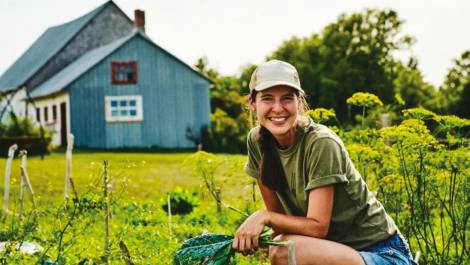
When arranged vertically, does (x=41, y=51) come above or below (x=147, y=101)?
above

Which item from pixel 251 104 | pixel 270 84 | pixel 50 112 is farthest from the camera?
pixel 50 112

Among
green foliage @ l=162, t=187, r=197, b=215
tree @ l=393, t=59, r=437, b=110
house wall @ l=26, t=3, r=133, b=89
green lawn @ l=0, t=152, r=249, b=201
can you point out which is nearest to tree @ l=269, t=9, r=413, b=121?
tree @ l=393, t=59, r=437, b=110

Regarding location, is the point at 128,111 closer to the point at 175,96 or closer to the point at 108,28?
the point at 175,96

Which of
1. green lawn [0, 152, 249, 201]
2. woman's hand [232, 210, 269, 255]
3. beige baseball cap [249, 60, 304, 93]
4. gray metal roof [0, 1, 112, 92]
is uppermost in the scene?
gray metal roof [0, 1, 112, 92]

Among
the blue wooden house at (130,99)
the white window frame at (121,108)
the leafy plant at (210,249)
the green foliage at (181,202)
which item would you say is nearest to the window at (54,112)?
the blue wooden house at (130,99)

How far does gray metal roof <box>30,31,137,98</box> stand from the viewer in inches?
1190

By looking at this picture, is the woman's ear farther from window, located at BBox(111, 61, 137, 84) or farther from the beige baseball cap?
window, located at BBox(111, 61, 137, 84)

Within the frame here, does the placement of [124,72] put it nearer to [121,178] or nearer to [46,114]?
[46,114]

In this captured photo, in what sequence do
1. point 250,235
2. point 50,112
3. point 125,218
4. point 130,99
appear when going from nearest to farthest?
point 250,235 < point 125,218 < point 130,99 < point 50,112

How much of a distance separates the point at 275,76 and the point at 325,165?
0.50 m

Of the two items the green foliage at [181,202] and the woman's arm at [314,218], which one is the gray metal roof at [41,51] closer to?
the green foliage at [181,202]

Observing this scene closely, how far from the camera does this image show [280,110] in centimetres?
356

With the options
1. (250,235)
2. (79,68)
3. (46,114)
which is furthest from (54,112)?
(250,235)

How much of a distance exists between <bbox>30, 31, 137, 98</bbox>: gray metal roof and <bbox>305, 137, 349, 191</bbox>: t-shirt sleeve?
27.2 meters
